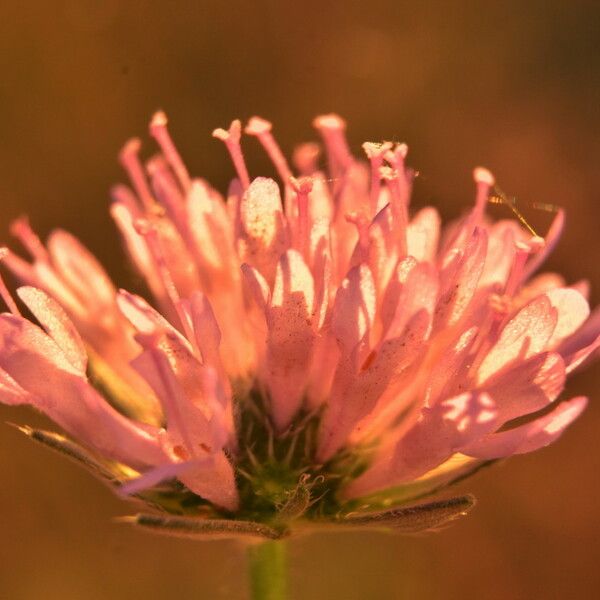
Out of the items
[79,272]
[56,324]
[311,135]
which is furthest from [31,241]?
[311,135]

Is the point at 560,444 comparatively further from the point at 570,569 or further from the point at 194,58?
the point at 194,58

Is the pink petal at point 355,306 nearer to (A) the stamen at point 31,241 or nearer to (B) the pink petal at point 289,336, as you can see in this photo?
(B) the pink petal at point 289,336

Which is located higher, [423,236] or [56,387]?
[423,236]

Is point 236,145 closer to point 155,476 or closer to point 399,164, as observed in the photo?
point 399,164

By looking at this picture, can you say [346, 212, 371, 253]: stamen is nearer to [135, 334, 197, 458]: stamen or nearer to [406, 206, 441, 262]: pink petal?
[406, 206, 441, 262]: pink petal

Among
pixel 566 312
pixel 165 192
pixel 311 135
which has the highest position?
pixel 311 135

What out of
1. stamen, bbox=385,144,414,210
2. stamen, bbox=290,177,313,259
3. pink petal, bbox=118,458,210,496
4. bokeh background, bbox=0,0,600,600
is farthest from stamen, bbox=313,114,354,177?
bokeh background, bbox=0,0,600,600

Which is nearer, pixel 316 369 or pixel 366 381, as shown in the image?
pixel 366 381

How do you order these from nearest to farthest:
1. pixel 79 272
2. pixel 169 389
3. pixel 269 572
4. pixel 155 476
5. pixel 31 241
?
1. pixel 155 476
2. pixel 169 389
3. pixel 269 572
4. pixel 31 241
5. pixel 79 272

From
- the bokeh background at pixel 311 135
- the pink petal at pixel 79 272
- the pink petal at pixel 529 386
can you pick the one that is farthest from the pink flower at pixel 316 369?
the bokeh background at pixel 311 135
